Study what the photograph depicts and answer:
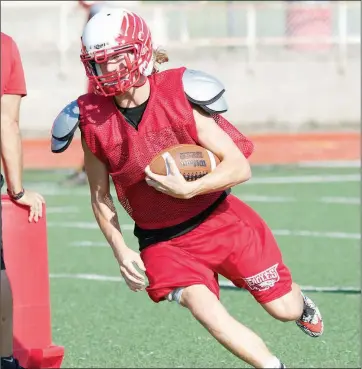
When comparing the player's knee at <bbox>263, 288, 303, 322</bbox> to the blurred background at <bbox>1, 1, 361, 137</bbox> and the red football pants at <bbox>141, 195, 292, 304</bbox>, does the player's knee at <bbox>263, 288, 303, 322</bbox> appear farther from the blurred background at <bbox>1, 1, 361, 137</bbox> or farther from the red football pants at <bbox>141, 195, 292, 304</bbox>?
the blurred background at <bbox>1, 1, 361, 137</bbox>

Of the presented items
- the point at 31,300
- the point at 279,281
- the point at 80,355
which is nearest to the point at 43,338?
the point at 31,300

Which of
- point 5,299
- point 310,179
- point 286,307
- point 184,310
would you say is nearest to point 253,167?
point 310,179

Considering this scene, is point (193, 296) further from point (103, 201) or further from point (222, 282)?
point (222, 282)

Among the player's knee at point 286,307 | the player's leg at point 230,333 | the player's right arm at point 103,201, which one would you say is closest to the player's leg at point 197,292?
the player's leg at point 230,333

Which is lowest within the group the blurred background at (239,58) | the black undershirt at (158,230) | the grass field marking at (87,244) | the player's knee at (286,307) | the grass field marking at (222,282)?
the blurred background at (239,58)

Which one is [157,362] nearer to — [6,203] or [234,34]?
[6,203]

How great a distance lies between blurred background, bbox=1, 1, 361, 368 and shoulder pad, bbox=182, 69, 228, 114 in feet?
3.96

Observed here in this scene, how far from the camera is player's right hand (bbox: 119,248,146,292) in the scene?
5227 mm

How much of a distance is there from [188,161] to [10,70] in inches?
35.7

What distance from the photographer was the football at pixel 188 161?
5086 mm

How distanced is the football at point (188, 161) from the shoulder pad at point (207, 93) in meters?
0.20

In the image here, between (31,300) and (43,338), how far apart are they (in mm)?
206

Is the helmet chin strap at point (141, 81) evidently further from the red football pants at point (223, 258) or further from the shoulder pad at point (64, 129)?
the red football pants at point (223, 258)

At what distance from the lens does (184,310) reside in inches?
292
